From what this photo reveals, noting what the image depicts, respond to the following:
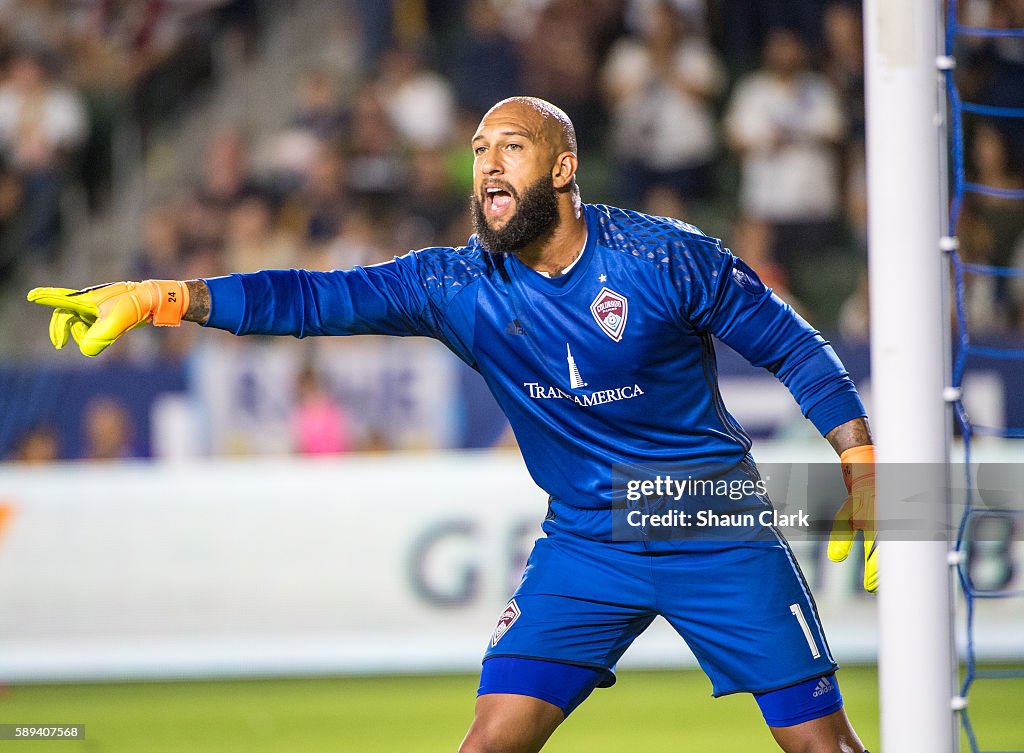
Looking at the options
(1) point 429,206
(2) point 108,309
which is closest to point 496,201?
(2) point 108,309

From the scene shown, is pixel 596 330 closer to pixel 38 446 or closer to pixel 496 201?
pixel 496 201

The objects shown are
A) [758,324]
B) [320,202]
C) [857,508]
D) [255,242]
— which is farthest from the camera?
[320,202]

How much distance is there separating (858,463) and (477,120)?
782cm

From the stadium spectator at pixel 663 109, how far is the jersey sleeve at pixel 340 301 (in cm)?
670

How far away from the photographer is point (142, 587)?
26.6 ft

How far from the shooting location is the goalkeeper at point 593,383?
3.75 m

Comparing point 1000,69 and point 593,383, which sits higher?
point 1000,69

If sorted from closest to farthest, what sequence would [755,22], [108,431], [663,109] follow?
[108,431] → [663,109] → [755,22]

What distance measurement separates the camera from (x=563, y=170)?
404 centimetres

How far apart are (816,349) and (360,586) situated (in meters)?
4.72

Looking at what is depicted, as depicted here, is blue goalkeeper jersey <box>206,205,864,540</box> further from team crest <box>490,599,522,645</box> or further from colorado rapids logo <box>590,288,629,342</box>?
team crest <box>490,599,522,645</box>

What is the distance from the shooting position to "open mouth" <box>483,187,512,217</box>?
156 inches

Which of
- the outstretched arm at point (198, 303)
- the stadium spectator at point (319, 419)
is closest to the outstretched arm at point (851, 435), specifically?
the outstretched arm at point (198, 303)

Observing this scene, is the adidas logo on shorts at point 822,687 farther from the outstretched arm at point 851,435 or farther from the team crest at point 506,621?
the team crest at point 506,621
